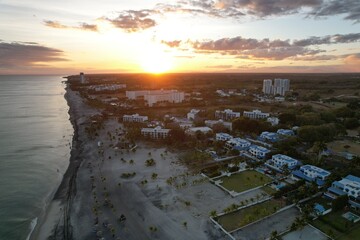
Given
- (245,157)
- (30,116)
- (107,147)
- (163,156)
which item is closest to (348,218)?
(245,157)

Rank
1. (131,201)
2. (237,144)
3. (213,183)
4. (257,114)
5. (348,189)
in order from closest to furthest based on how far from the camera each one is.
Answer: (348,189), (131,201), (213,183), (237,144), (257,114)

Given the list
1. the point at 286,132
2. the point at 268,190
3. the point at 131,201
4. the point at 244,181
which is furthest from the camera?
the point at 286,132

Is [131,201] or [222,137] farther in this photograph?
[222,137]

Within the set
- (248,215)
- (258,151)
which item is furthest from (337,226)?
(258,151)

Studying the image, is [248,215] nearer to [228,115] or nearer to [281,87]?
[228,115]

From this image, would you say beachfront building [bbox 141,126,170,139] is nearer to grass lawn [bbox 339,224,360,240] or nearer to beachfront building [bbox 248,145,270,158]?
beachfront building [bbox 248,145,270,158]

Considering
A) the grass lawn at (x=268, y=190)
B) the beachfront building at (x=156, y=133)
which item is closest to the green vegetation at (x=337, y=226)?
the grass lawn at (x=268, y=190)

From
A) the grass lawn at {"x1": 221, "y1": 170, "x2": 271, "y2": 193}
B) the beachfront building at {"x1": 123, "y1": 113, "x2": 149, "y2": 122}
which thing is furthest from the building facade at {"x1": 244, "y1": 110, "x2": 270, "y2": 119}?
the grass lawn at {"x1": 221, "y1": 170, "x2": 271, "y2": 193}

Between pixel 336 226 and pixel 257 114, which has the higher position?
pixel 257 114
